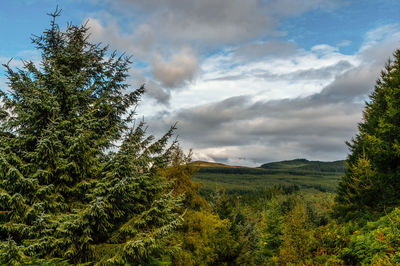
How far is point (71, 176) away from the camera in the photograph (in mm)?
9281

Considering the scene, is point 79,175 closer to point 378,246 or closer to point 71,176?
point 71,176

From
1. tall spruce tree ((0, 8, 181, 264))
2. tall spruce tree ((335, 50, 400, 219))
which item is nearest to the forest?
tall spruce tree ((0, 8, 181, 264))

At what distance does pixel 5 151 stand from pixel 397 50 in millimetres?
29382

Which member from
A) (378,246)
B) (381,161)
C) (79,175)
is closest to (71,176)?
(79,175)

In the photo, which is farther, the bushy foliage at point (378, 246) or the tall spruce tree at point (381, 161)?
the tall spruce tree at point (381, 161)

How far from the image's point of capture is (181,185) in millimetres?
18797

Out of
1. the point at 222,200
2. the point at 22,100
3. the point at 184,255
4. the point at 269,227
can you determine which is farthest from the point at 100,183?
the point at 269,227

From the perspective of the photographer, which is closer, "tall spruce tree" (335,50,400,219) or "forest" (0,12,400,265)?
"forest" (0,12,400,265)

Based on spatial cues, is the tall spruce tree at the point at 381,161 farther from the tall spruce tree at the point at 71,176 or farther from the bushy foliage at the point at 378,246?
the tall spruce tree at the point at 71,176

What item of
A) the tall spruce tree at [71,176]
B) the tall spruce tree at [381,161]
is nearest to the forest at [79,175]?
the tall spruce tree at [71,176]

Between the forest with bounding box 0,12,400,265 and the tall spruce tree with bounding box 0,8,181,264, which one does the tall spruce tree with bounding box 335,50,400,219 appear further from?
the tall spruce tree with bounding box 0,8,181,264

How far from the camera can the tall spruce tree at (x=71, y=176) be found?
7.96 meters

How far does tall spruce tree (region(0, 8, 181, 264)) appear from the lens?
313 inches

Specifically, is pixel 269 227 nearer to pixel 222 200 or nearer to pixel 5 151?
pixel 222 200
